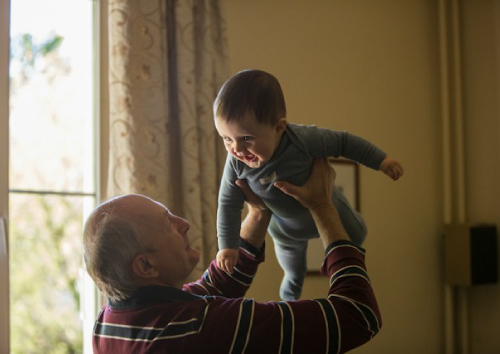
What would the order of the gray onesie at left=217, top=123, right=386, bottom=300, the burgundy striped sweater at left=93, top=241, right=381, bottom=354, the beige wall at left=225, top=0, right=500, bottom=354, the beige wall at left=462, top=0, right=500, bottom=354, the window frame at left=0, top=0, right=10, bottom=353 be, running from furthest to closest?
1. the beige wall at left=462, top=0, right=500, bottom=354
2. the beige wall at left=225, top=0, right=500, bottom=354
3. the window frame at left=0, top=0, right=10, bottom=353
4. the gray onesie at left=217, top=123, right=386, bottom=300
5. the burgundy striped sweater at left=93, top=241, right=381, bottom=354

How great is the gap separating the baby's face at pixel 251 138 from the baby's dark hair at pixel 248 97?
14mm

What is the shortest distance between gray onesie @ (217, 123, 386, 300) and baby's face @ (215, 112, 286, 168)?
4 centimetres

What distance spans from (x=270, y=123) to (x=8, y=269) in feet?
5.14

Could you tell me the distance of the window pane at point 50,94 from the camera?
2838 millimetres

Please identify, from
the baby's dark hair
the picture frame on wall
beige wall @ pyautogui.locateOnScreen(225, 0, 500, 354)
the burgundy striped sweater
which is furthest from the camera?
beige wall @ pyautogui.locateOnScreen(225, 0, 500, 354)

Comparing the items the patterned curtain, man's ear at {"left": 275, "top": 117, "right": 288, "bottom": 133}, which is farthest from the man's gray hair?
the patterned curtain

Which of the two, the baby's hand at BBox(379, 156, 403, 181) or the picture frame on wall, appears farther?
the picture frame on wall

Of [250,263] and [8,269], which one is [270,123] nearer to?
[250,263]

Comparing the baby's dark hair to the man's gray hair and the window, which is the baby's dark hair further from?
the window

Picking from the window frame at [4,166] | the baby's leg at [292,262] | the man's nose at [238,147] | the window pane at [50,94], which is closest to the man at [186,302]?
the man's nose at [238,147]

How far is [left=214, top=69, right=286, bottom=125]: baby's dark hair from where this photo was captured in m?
1.54

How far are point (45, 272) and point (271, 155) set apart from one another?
65.9 inches

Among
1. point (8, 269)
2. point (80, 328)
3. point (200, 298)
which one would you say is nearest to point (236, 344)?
point (200, 298)

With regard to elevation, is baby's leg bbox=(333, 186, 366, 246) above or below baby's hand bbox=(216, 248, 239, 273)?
above
